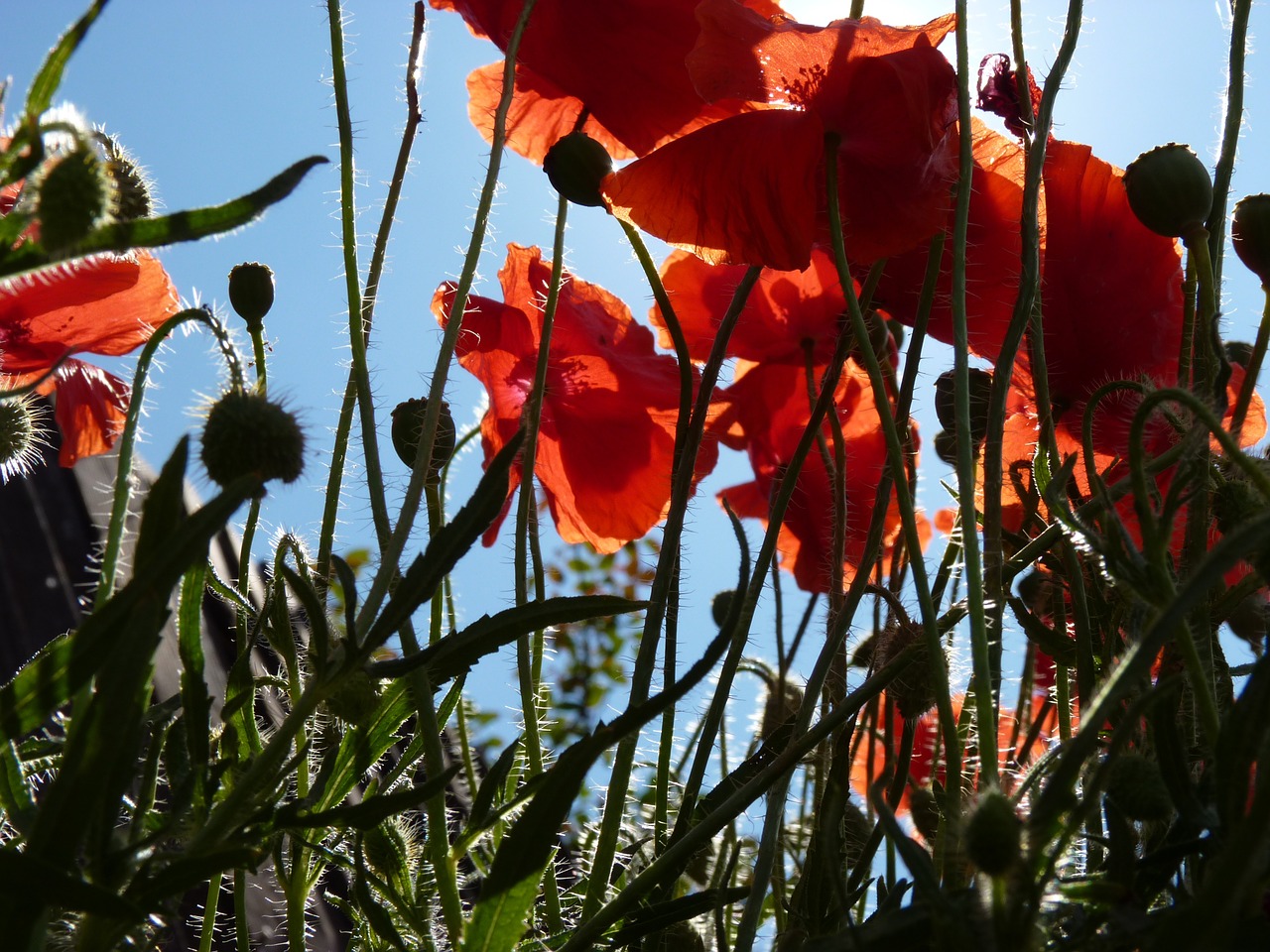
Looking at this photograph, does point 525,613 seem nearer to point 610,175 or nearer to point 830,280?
point 610,175

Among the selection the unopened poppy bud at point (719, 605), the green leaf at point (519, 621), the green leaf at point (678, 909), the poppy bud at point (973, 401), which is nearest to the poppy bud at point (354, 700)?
the green leaf at point (519, 621)

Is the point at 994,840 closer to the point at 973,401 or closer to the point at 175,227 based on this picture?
the point at 175,227

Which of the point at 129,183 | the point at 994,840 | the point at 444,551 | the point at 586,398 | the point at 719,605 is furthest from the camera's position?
the point at 719,605

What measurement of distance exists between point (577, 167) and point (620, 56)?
10cm

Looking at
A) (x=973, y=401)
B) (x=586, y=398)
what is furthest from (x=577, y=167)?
(x=973, y=401)

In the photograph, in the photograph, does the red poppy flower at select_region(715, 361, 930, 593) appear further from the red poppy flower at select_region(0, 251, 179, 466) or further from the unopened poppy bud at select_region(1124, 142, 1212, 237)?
the red poppy flower at select_region(0, 251, 179, 466)

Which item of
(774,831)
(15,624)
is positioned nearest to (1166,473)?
(774,831)

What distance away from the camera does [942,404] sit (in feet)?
2.89

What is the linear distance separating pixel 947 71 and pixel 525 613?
0.42 metres

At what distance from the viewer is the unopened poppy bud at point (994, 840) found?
39 cm

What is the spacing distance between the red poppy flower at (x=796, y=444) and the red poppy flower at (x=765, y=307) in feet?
0.08

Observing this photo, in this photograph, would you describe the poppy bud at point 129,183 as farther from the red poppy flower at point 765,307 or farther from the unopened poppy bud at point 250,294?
the red poppy flower at point 765,307

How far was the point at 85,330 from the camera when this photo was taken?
0.74 m

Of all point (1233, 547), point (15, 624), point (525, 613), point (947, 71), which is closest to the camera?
point (1233, 547)
